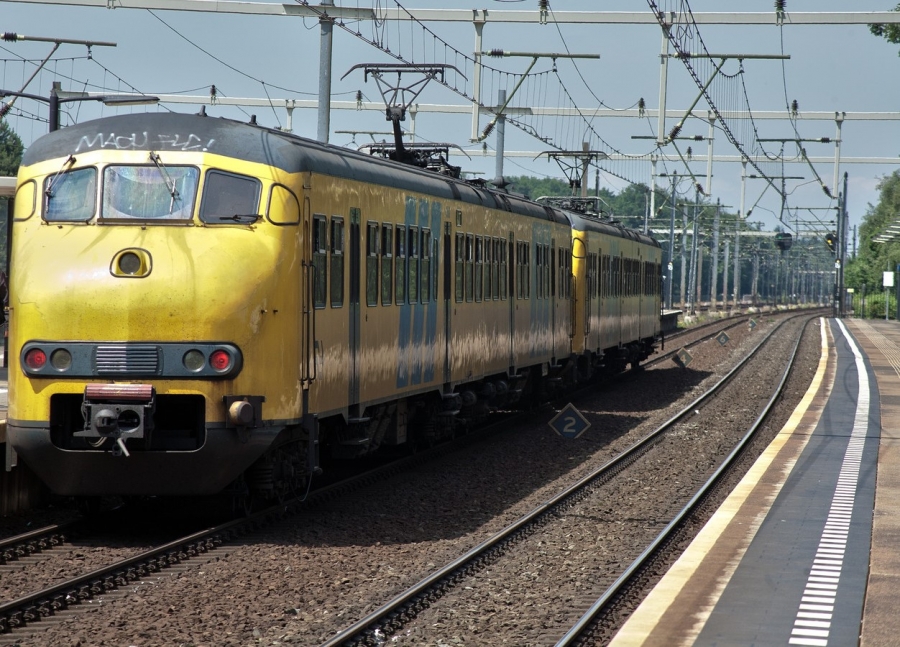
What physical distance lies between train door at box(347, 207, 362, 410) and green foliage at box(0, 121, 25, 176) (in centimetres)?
5783

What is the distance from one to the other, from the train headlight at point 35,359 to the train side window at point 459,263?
6.67 meters

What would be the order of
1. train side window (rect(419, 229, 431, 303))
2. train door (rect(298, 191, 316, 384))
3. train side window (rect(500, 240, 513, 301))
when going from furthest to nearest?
train side window (rect(500, 240, 513, 301)) < train side window (rect(419, 229, 431, 303)) < train door (rect(298, 191, 316, 384))

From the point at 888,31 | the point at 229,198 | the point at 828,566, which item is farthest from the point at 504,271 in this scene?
the point at 888,31

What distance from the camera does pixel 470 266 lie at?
16.8 meters

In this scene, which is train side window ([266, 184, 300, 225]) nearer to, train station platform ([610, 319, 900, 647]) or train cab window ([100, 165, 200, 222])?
train cab window ([100, 165, 200, 222])

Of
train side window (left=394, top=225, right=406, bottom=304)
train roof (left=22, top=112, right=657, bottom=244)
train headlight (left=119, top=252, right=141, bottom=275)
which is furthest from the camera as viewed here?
train side window (left=394, top=225, right=406, bottom=304)

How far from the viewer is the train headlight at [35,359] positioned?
33.8 feet

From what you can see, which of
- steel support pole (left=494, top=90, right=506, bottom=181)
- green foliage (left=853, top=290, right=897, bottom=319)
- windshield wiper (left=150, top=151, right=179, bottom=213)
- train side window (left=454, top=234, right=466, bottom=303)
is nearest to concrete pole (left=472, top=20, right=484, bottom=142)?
steel support pole (left=494, top=90, right=506, bottom=181)

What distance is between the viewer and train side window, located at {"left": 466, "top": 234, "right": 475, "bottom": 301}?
1669cm

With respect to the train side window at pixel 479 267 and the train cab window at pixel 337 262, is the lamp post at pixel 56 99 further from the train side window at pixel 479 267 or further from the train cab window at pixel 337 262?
the train cab window at pixel 337 262

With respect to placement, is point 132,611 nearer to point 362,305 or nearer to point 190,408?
point 190,408

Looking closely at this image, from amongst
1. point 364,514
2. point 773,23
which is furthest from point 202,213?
point 773,23

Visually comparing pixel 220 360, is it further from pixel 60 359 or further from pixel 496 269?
pixel 496 269

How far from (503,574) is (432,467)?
575cm
